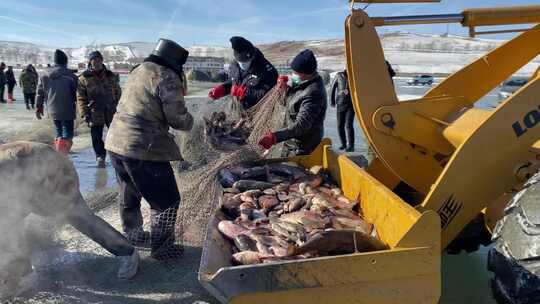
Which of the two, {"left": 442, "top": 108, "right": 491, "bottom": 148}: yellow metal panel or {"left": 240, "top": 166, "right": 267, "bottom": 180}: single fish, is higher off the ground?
{"left": 442, "top": 108, "right": 491, "bottom": 148}: yellow metal panel

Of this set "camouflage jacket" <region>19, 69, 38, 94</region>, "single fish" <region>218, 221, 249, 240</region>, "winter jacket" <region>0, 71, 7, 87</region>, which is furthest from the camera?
"winter jacket" <region>0, 71, 7, 87</region>

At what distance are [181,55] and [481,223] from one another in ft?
10.7

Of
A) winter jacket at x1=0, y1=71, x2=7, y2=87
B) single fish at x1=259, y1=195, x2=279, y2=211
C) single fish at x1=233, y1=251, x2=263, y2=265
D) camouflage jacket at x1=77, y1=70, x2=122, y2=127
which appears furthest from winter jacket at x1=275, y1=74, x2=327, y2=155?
winter jacket at x1=0, y1=71, x2=7, y2=87

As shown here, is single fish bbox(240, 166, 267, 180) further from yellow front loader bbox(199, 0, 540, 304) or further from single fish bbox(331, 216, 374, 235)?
single fish bbox(331, 216, 374, 235)

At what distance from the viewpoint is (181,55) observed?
14.4 feet

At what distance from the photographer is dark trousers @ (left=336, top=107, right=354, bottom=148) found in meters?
10.1

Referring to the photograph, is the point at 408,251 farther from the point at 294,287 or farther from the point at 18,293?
the point at 18,293

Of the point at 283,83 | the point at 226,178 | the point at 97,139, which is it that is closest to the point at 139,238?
the point at 226,178

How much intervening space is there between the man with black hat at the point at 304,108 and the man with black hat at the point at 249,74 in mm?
1357

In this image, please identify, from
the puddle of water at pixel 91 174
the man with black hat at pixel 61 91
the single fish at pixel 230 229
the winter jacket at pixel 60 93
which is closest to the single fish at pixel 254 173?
the single fish at pixel 230 229

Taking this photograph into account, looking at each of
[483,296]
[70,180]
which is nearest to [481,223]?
[483,296]

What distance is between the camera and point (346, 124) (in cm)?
1027

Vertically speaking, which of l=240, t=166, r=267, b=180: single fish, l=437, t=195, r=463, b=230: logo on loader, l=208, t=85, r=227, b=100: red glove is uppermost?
l=208, t=85, r=227, b=100: red glove

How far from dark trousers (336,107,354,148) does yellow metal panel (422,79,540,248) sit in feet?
23.2
